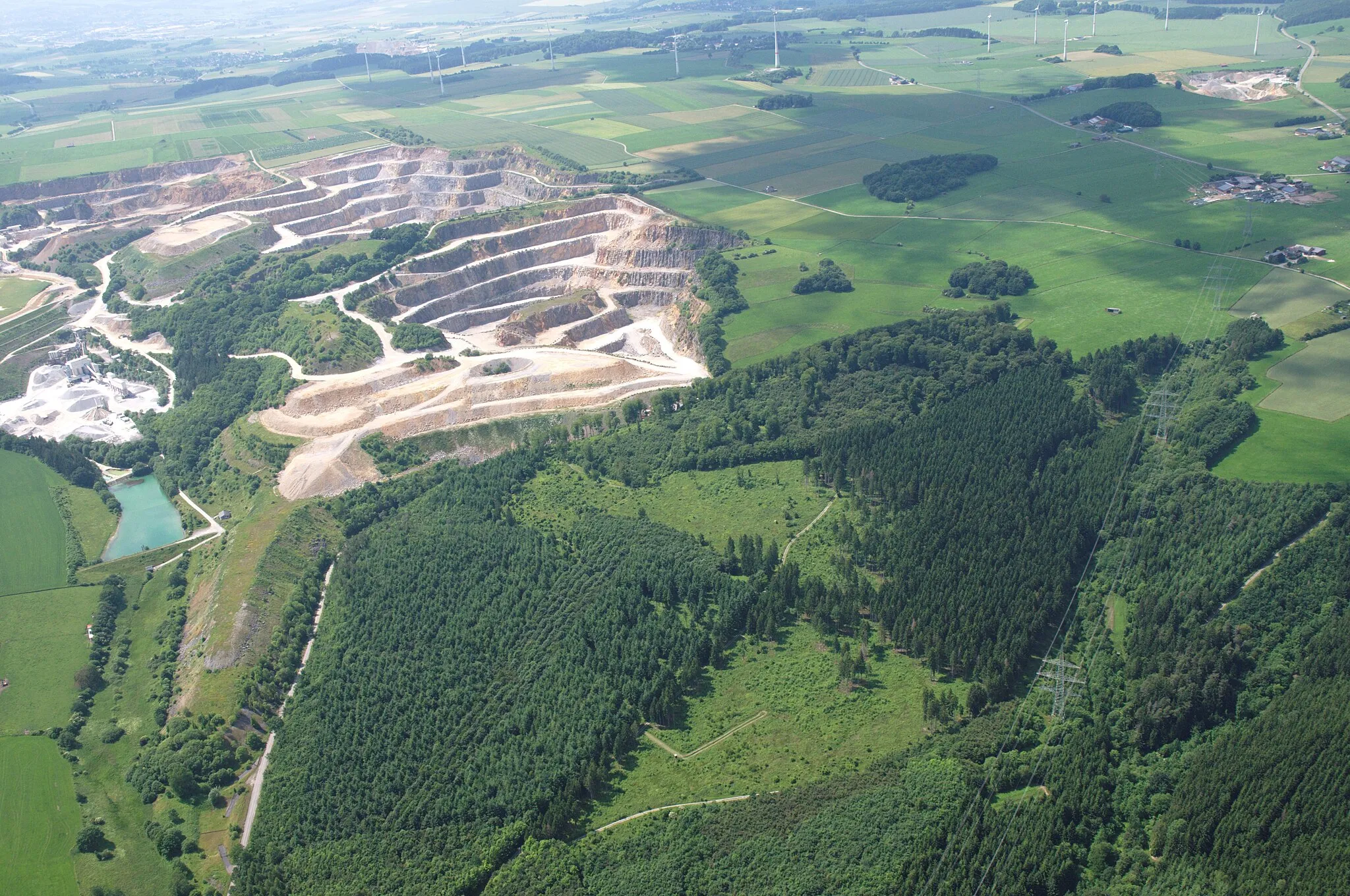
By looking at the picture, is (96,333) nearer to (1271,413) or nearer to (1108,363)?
(1108,363)

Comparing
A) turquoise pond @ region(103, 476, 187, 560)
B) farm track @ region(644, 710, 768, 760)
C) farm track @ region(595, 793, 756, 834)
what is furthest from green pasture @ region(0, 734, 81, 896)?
farm track @ region(644, 710, 768, 760)

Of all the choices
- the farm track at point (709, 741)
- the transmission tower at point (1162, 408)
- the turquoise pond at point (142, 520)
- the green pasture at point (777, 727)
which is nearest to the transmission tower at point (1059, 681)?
the green pasture at point (777, 727)

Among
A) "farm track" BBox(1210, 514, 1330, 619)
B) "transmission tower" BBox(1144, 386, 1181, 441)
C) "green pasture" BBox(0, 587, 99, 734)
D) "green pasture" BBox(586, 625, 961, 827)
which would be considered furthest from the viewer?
"transmission tower" BBox(1144, 386, 1181, 441)

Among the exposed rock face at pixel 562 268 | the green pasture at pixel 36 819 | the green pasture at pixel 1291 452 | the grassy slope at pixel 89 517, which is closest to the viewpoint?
the green pasture at pixel 36 819

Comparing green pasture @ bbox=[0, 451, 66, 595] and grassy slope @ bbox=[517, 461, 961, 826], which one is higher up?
green pasture @ bbox=[0, 451, 66, 595]

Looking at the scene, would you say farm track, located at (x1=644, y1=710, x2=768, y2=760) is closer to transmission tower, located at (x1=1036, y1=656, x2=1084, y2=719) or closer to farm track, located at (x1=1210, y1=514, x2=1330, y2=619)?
transmission tower, located at (x1=1036, y1=656, x2=1084, y2=719)

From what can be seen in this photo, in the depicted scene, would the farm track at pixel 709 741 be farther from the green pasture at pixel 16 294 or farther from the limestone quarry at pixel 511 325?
the green pasture at pixel 16 294
